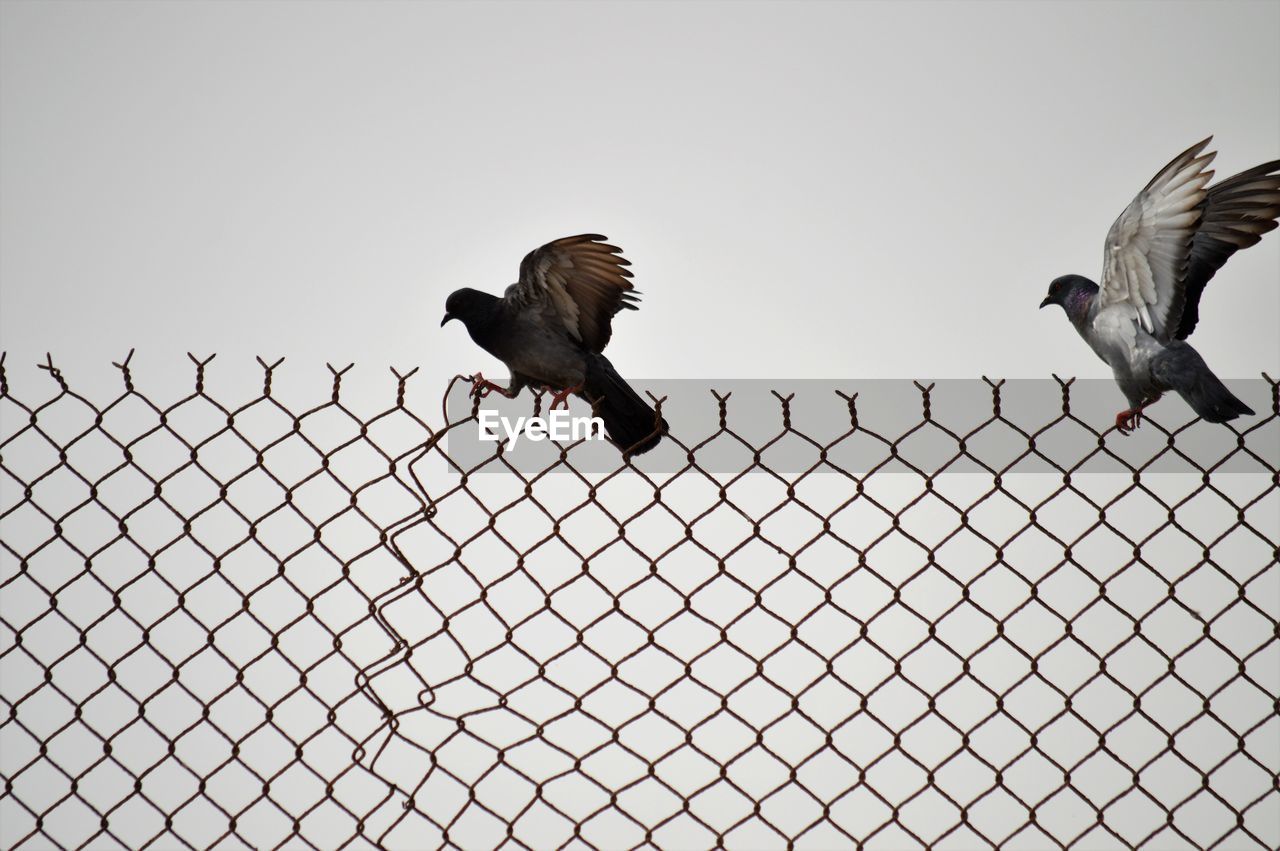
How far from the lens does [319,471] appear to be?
4.35 ft

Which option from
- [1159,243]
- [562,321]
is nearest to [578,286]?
[562,321]

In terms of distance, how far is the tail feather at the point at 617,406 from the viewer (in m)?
2.03

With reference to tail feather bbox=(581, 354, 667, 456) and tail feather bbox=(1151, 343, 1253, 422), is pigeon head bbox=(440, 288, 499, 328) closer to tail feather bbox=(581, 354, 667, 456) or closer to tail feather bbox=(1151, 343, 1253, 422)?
tail feather bbox=(581, 354, 667, 456)

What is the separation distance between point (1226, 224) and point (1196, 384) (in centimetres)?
33

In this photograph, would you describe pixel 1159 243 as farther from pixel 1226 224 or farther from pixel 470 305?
pixel 470 305

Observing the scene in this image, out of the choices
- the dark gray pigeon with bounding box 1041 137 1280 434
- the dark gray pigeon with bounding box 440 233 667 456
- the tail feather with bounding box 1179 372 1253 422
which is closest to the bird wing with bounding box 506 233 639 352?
the dark gray pigeon with bounding box 440 233 667 456

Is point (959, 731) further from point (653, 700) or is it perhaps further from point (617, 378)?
point (617, 378)

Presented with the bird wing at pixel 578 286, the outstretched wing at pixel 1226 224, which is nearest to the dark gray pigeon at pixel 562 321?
the bird wing at pixel 578 286

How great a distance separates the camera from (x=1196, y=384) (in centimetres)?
211

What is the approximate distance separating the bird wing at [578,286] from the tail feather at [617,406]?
73mm

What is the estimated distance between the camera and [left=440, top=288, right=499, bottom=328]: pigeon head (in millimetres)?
2342

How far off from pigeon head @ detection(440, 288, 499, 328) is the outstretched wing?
146 cm

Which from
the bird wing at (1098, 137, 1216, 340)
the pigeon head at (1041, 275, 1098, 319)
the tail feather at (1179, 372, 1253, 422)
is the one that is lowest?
the pigeon head at (1041, 275, 1098, 319)

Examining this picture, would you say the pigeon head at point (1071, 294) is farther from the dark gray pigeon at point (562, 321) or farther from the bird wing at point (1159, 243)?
the dark gray pigeon at point (562, 321)
